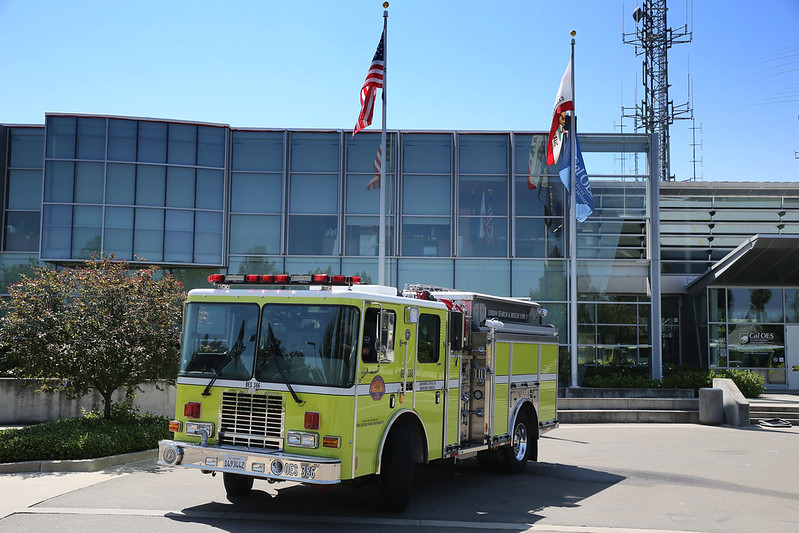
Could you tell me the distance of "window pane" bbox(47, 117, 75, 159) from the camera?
26312 mm

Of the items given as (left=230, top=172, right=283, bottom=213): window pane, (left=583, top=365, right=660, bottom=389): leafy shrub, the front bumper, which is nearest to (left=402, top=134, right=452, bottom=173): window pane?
(left=230, top=172, right=283, bottom=213): window pane

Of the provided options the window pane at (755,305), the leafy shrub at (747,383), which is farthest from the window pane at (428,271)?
the window pane at (755,305)

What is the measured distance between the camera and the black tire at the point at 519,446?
39.0 feet

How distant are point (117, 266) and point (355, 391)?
298 inches

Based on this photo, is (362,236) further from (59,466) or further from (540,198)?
(59,466)

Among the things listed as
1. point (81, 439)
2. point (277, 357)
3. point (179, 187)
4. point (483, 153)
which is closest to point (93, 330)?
point (81, 439)

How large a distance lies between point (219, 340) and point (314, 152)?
1941 cm

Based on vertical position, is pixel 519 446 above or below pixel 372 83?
below

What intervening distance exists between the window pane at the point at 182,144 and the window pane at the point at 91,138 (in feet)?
7.29

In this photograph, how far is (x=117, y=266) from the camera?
13.9m

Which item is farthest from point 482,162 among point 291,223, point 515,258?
point 291,223

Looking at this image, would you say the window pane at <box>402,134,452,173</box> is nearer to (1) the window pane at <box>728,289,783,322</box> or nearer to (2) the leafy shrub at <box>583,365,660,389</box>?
(2) the leafy shrub at <box>583,365,660,389</box>

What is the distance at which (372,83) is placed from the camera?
19.5 meters

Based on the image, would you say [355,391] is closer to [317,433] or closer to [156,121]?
[317,433]
